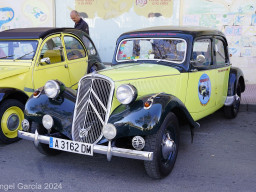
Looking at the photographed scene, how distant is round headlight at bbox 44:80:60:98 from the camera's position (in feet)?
12.8

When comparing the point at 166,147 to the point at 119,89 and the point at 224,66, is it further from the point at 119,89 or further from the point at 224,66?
the point at 224,66

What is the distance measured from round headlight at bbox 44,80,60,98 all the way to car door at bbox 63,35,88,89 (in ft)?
6.83

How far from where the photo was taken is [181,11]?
31.1 ft

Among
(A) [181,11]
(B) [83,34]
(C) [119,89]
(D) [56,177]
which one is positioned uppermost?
(A) [181,11]

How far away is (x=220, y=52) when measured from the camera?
5621 millimetres

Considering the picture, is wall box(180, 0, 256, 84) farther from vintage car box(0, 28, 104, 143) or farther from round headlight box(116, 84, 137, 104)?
round headlight box(116, 84, 137, 104)

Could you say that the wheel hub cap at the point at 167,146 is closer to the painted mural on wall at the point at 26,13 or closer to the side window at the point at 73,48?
the side window at the point at 73,48

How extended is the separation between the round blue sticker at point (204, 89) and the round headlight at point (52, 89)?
81.3 inches

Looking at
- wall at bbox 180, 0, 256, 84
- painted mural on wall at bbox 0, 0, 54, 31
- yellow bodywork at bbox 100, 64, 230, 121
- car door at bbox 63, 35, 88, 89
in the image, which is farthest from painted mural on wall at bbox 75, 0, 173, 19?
yellow bodywork at bbox 100, 64, 230, 121

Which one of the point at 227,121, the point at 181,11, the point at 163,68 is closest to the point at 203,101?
the point at 163,68

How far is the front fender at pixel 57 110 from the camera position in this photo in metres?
3.76

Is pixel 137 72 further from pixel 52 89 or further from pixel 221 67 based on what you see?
pixel 221 67

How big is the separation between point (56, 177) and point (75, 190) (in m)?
0.42

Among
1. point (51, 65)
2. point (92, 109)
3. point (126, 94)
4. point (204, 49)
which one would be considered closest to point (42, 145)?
point (92, 109)
